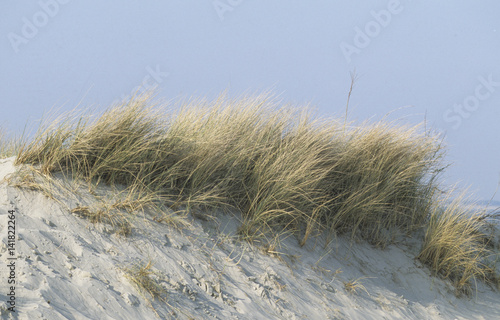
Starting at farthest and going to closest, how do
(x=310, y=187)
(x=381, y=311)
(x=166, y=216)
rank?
(x=310, y=187) < (x=381, y=311) < (x=166, y=216)

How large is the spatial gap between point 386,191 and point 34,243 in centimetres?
335

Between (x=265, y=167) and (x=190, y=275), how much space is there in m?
1.37

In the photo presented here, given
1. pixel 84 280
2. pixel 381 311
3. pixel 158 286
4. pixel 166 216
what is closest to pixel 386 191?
pixel 381 311

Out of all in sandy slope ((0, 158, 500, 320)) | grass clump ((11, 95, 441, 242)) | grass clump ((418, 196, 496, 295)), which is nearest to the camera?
sandy slope ((0, 158, 500, 320))

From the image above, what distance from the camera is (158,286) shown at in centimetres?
295

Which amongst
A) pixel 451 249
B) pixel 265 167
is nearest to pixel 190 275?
pixel 265 167

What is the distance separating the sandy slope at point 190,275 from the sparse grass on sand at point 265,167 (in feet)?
0.89

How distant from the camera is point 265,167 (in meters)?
4.27

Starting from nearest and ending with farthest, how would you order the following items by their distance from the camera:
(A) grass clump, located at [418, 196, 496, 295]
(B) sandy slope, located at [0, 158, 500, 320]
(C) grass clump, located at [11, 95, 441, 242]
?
1. (B) sandy slope, located at [0, 158, 500, 320]
2. (C) grass clump, located at [11, 95, 441, 242]
3. (A) grass clump, located at [418, 196, 496, 295]

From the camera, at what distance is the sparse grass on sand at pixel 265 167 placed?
3.88 m

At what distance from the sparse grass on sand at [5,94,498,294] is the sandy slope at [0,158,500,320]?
0.89ft

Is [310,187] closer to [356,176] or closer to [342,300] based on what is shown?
[356,176]

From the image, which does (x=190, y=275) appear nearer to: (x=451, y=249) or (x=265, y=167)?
(x=265, y=167)

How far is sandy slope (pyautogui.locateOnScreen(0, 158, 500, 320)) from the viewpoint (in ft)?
8.83
